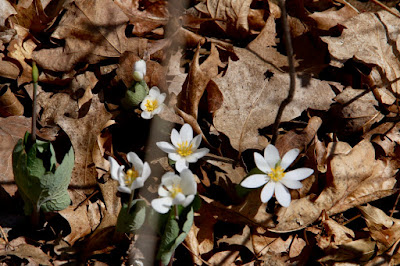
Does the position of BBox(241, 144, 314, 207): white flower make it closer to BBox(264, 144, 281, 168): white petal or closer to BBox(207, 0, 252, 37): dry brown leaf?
BBox(264, 144, 281, 168): white petal

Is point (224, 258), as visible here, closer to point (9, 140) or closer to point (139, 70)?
point (139, 70)

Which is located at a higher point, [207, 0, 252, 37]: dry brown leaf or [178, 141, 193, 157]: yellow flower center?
[207, 0, 252, 37]: dry brown leaf

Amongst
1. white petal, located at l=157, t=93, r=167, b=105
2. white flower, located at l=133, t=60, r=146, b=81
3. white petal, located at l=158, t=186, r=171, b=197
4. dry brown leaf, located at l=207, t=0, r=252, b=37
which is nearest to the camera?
white petal, located at l=158, t=186, r=171, b=197

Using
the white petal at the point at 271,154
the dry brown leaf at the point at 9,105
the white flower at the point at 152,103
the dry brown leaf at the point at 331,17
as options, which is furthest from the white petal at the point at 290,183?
the dry brown leaf at the point at 9,105

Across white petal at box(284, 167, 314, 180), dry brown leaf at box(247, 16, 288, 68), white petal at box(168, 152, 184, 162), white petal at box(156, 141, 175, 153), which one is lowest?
white petal at box(284, 167, 314, 180)

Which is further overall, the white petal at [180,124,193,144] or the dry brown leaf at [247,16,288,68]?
the dry brown leaf at [247,16,288,68]

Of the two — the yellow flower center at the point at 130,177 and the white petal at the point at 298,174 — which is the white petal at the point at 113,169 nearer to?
the yellow flower center at the point at 130,177

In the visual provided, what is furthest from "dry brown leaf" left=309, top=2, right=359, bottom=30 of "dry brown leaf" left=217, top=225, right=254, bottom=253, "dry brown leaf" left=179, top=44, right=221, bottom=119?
Answer: "dry brown leaf" left=217, top=225, right=254, bottom=253

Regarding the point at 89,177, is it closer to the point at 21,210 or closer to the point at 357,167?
the point at 21,210

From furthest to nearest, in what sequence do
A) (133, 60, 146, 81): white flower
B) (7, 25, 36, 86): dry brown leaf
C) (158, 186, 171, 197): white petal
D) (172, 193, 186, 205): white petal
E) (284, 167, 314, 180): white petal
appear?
(7, 25, 36, 86): dry brown leaf
(133, 60, 146, 81): white flower
(284, 167, 314, 180): white petal
(158, 186, 171, 197): white petal
(172, 193, 186, 205): white petal
